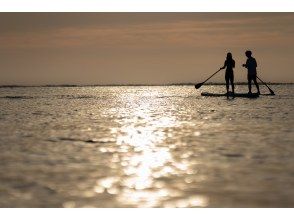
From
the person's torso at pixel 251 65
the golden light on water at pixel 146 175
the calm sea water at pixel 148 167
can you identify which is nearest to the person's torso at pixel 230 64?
the person's torso at pixel 251 65

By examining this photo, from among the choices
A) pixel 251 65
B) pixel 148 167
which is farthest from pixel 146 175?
pixel 251 65

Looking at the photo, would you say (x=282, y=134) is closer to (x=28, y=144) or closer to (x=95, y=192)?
(x=28, y=144)

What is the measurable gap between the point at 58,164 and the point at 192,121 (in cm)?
845

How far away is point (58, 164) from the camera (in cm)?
839

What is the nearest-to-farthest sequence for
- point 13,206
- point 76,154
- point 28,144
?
point 13,206 → point 76,154 → point 28,144

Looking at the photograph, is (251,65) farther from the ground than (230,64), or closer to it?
closer to it

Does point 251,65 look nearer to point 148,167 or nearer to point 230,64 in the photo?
point 230,64

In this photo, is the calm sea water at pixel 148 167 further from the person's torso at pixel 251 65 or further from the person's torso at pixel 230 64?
the person's torso at pixel 230 64

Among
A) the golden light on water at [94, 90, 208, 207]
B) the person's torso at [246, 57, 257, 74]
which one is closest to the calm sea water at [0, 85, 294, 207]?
the golden light on water at [94, 90, 208, 207]

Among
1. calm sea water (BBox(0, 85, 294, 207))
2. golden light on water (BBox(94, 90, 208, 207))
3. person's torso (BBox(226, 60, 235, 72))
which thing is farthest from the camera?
person's torso (BBox(226, 60, 235, 72))

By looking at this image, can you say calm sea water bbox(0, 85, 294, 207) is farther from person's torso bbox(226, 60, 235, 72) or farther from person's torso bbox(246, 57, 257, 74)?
person's torso bbox(226, 60, 235, 72)

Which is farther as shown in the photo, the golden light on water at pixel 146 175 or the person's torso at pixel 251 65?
the person's torso at pixel 251 65

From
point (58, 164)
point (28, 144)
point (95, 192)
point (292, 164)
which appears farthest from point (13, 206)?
point (28, 144)

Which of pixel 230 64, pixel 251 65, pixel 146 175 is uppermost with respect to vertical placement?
pixel 230 64
